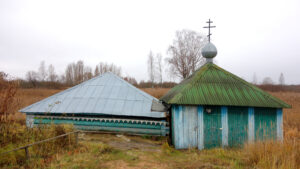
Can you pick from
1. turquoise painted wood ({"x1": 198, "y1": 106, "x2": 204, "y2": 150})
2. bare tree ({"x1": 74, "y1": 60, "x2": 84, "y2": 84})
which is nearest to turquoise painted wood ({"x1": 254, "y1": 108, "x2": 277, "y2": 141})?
turquoise painted wood ({"x1": 198, "y1": 106, "x2": 204, "y2": 150})

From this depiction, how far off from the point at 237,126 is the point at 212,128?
1151mm

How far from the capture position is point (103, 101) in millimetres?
11789

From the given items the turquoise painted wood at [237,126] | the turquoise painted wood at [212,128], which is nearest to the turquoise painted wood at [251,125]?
the turquoise painted wood at [237,126]

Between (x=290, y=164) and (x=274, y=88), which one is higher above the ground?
(x=274, y=88)

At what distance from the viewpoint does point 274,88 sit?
43125mm

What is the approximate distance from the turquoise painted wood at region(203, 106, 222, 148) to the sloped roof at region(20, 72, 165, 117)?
2575 mm

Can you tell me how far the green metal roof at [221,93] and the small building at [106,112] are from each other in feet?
7.49

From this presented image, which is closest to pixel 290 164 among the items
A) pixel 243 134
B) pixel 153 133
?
pixel 243 134

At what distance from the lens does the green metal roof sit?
8438 mm

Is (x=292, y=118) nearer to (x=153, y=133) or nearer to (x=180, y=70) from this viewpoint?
(x=153, y=133)

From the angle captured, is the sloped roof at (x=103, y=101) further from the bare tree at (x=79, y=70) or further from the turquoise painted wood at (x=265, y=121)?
the bare tree at (x=79, y=70)

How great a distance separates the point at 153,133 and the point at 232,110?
14.3 feet

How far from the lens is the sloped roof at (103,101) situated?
36.0ft

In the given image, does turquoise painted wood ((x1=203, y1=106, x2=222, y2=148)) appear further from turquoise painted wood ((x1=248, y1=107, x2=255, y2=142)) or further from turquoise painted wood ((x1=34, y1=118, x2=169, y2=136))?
turquoise painted wood ((x1=34, y1=118, x2=169, y2=136))
